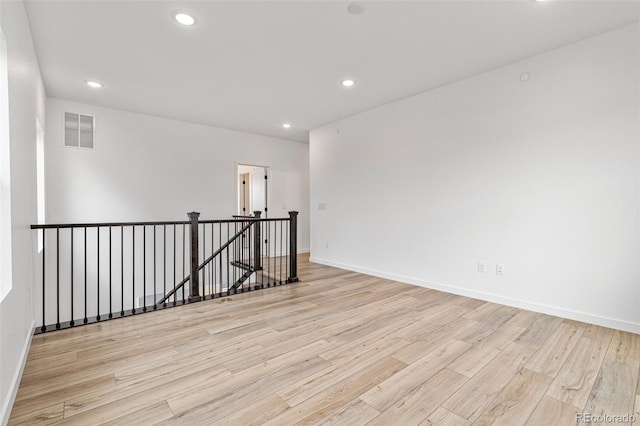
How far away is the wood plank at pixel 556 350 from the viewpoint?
211 cm

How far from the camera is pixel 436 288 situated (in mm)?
4020

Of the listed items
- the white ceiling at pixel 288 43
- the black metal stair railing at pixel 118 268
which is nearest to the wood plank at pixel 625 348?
the white ceiling at pixel 288 43

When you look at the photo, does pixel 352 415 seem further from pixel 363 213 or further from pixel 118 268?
pixel 118 268

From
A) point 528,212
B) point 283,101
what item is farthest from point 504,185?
point 283,101

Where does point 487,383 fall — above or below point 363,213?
below

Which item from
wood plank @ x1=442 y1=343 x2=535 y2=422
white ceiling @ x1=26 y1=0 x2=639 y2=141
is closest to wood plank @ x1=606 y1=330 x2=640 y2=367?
wood plank @ x1=442 y1=343 x2=535 y2=422

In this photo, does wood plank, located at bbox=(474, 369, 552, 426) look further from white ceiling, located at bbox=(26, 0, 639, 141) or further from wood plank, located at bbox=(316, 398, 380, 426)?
white ceiling, located at bbox=(26, 0, 639, 141)

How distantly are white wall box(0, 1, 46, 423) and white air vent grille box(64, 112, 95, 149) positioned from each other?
7.24ft

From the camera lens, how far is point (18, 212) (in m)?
2.06

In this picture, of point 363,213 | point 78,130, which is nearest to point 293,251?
point 363,213

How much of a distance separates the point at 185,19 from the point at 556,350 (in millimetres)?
4056

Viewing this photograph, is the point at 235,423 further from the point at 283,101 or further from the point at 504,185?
the point at 283,101

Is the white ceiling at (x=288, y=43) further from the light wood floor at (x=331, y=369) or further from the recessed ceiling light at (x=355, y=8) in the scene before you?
the light wood floor at (x=331, y=369)

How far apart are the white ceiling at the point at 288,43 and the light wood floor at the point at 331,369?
106 inches
